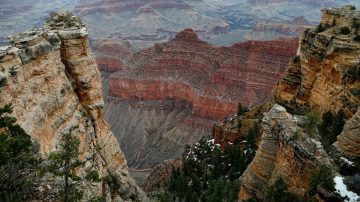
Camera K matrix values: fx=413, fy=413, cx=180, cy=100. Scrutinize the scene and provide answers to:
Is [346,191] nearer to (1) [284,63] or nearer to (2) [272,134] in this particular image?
(2) [272,134]

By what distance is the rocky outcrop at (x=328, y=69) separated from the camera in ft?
135

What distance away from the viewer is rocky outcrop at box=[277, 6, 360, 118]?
41.0 metres

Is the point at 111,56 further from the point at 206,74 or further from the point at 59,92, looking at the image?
the point at 59,92

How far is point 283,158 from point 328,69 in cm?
2046

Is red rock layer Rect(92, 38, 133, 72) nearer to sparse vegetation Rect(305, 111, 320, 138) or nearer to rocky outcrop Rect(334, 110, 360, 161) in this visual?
sparse vegetation Rect(305, 111, 320, 138)

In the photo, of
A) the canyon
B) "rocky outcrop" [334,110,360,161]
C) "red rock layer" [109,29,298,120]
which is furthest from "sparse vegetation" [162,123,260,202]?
"red rock layer" [109,29,298,120]

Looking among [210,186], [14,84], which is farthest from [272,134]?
[210,186]

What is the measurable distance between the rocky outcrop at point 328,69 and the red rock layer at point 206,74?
1899 inches

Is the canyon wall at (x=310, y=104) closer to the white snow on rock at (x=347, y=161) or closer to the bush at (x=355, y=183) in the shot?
the white snow on rock at (x=347, y=161)

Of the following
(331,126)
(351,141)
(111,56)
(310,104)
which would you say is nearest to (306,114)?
(331,126)

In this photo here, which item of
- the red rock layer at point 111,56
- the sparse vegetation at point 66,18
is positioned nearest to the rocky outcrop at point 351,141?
the sparse vegetation at point 66,18

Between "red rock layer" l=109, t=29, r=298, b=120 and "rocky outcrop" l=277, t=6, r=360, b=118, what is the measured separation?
48232 millimetres

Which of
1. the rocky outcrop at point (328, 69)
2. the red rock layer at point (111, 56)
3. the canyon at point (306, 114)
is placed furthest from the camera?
the red rock layer at point (111, 56)

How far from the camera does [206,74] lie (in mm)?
116438
